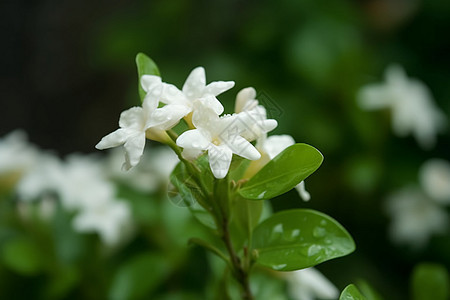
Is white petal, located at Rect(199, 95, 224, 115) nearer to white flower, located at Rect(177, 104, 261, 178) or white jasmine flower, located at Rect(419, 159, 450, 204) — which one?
white flower, located at Rect(177, 104, 261, 178)

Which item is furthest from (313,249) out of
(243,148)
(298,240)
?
(243,148)

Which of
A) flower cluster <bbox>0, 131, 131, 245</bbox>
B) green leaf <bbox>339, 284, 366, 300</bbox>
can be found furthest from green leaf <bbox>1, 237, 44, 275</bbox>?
green leaf <bbox>339, 284, 366, 300</bbox>

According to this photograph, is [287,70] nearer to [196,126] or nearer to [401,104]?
[401,104]

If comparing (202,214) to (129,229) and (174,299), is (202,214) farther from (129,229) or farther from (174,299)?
(129,229)

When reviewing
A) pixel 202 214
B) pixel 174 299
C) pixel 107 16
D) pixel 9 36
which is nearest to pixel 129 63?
pixel 107 16

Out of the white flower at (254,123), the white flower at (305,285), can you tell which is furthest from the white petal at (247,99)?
the white flower at (305,285)

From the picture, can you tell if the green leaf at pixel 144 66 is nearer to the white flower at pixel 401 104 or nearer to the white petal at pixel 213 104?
the white petal at pixel 213 104
